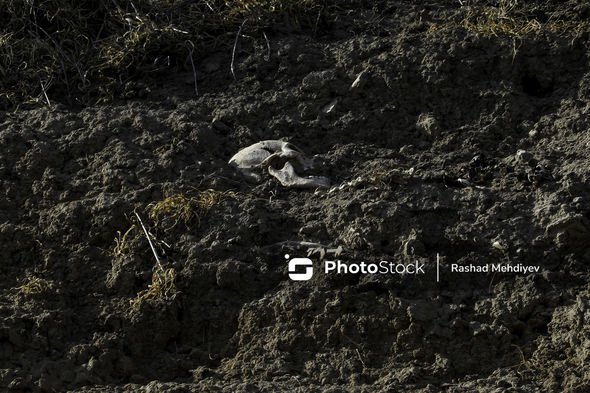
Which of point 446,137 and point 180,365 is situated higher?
point 446,137

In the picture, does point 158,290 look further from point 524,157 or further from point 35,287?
point 524,157

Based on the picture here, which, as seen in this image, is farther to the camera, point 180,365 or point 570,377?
point 180,365

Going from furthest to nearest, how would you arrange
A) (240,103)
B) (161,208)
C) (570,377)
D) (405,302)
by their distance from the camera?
(240,103)
(161,208)
(405,302)
(570,377)

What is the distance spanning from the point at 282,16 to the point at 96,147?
134 cm

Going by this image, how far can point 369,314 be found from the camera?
440 centimetres

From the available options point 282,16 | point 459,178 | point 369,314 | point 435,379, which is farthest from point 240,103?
point 435,379

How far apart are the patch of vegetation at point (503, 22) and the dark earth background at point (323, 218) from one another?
0.04 m

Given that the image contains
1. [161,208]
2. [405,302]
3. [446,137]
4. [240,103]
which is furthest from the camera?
[240,103]

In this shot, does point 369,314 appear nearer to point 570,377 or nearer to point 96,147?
point 570,377

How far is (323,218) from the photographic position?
15.7 ft
